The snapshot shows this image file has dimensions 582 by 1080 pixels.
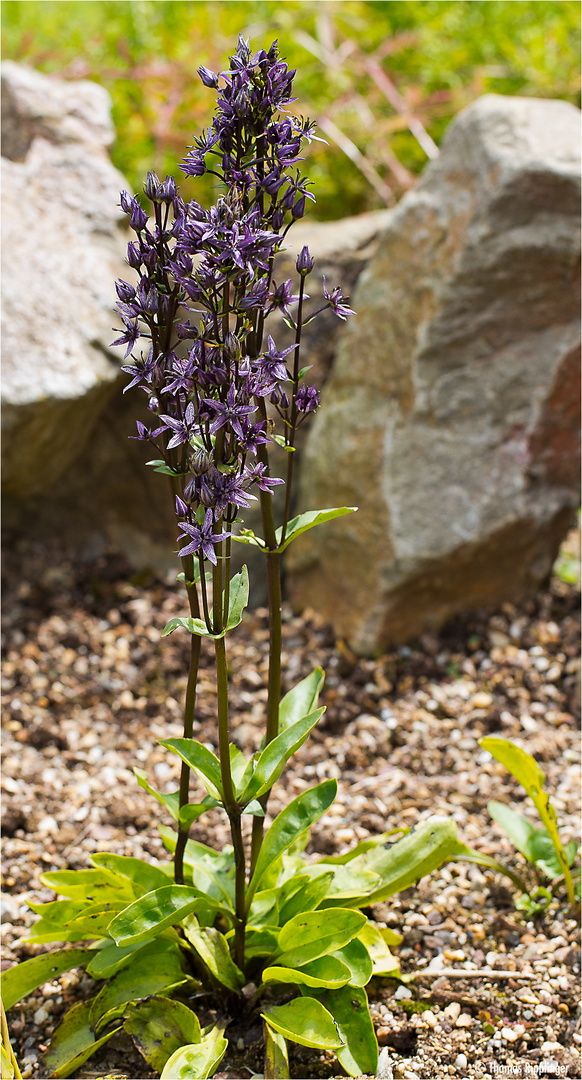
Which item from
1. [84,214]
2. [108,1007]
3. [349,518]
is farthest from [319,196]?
[108,1007]

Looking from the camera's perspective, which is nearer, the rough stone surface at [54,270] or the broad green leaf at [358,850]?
the broad green leaf at [358,850]

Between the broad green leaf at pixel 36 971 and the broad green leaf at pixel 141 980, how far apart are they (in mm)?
171

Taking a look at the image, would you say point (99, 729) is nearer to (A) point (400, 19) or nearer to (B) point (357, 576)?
(B) point (357, 576)

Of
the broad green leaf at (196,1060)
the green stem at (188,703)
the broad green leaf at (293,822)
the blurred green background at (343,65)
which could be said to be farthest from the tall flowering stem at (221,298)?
the blurred green background at (343,65)

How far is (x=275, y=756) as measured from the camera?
2.01m

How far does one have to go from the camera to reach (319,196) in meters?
5.83

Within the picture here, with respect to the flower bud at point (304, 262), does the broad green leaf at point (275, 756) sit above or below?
below

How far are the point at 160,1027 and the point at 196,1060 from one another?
20 cm

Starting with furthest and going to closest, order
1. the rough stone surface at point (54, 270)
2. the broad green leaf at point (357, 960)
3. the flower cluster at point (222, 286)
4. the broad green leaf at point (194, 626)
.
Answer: the rough stone surface at point (54, 270), the broad green leaf at point (357, 960), the broad green leaf at point (194, 626), the flower cluster at point (222, 286)

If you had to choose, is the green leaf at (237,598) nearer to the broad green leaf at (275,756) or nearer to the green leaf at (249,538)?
the green leaf at (249,538)

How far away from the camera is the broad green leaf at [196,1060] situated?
1.89 metres

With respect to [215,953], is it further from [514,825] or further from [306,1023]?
[514,825]

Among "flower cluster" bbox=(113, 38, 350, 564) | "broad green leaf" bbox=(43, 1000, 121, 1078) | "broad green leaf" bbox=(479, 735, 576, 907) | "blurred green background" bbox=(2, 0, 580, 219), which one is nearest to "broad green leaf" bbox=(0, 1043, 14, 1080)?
"broad green leaf" bbox=(43, 1000, 121, 1078)

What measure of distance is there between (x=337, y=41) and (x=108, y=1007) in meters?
6.86
